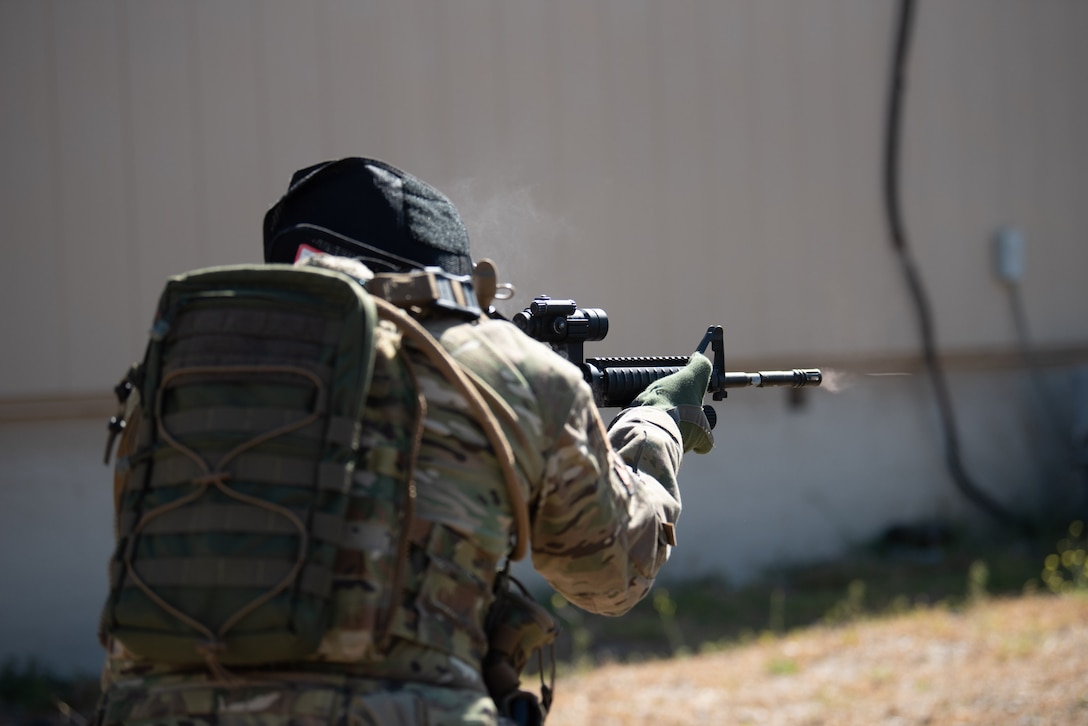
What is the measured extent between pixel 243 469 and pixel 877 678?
A: 422cm

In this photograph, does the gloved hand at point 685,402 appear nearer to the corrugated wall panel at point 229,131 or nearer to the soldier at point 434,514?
the soldier at point 434,514

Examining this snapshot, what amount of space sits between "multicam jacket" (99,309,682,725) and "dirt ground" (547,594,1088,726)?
3.12 metres

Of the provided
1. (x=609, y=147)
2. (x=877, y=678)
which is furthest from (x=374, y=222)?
(x=609, y=147)

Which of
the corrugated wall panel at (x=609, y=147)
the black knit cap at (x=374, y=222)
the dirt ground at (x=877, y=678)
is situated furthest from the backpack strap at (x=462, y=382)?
the dirt ground at (x=877, y=678)

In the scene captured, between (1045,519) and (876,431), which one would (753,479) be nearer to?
(876,431)

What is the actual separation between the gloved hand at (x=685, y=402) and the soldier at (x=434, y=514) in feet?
1.55

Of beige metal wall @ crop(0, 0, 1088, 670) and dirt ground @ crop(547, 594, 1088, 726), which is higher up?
beige metal wall @ crop(0, 0, 1088, 670)

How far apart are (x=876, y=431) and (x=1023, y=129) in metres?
2.45

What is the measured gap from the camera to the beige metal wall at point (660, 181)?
17.5 ft

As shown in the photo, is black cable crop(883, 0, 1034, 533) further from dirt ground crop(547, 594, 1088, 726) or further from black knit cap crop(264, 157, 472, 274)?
black knit cap crop(264, 157, 472, 274)

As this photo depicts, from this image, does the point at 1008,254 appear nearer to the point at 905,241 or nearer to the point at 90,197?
the point at 905,241

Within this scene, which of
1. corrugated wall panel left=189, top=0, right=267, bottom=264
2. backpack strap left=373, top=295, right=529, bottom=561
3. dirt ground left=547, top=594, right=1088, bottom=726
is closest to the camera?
backpack strap left=373, top=295, right=529, bottom=561

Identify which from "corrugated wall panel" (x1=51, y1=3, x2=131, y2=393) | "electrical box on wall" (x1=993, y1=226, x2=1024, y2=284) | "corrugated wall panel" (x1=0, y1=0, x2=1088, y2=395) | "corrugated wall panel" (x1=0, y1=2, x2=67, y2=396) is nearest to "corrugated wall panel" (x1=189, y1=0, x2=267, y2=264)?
"corrugated wall panel" (x1=0, y1=0, x2=1088, y2=395)

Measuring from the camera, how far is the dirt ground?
190 inches
